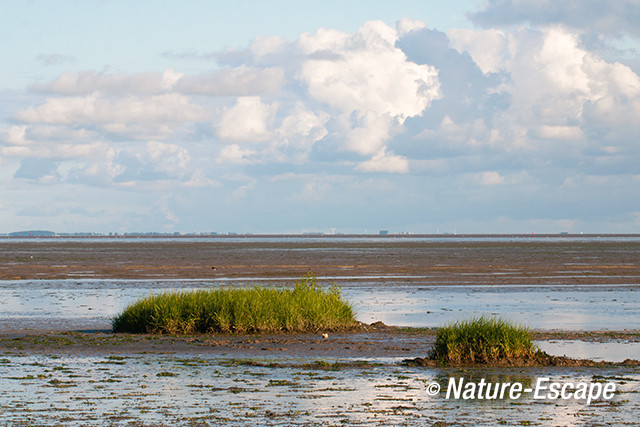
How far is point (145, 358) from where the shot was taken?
19875 mm

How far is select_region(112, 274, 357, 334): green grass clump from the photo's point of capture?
2480 centimetres

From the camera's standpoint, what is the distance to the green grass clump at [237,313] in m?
24.8

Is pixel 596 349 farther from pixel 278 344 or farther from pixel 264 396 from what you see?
pixel 264 396

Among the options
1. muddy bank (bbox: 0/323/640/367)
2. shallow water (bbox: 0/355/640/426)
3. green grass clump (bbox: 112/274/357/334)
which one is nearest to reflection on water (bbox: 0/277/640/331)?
muddy bank (bbox: 0/323/640/367)

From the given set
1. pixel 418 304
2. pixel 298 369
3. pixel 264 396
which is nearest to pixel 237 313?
pixel 298 369

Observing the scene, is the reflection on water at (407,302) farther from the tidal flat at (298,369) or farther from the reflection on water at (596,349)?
the reflection on water at (596,349)

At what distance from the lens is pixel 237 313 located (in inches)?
977

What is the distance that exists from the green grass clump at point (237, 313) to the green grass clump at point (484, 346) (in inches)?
286

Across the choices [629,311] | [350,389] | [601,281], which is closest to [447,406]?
[350,389]

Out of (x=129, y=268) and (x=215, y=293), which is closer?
(x=215, y=293)

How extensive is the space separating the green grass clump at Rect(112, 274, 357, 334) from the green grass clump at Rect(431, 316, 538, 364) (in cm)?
728

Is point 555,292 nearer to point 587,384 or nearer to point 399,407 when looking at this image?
point 587,384

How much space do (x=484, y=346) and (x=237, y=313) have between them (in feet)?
28.0

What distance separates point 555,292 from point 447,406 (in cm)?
3017
